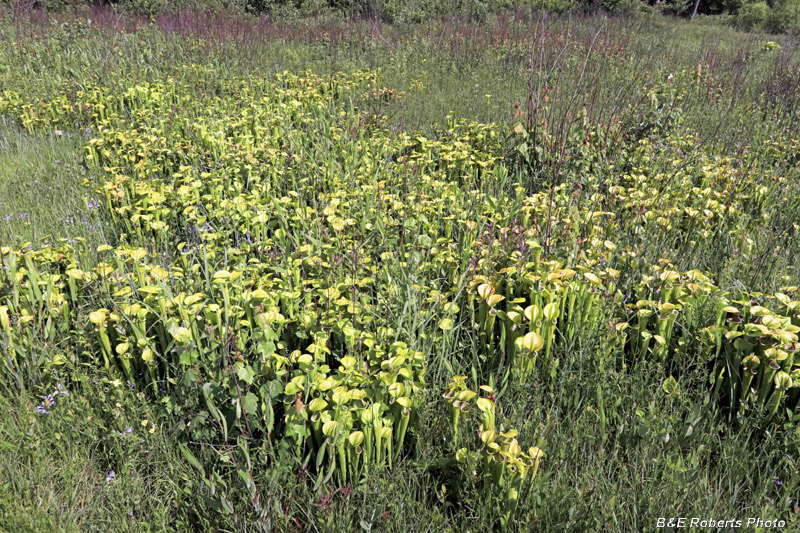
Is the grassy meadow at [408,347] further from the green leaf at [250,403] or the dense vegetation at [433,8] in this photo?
the dense vegetation at [433,8]

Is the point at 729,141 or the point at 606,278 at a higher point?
the point at 729,141

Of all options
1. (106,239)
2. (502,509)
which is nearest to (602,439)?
(502,509)

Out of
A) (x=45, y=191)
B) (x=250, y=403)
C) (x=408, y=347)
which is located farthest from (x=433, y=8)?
(x=250, y=403)

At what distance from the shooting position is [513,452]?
151 centimetres

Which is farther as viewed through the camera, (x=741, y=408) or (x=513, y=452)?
(x=741, y=408)

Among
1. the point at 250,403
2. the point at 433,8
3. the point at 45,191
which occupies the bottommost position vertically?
the point at 250,403

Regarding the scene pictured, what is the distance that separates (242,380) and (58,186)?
317 cm

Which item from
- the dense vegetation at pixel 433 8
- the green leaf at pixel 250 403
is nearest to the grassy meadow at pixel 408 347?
the green leaf at pixel 250 403

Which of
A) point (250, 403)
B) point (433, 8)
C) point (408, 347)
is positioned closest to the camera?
point (250, 403)

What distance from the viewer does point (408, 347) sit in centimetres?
205

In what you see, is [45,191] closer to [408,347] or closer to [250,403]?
[250,403]

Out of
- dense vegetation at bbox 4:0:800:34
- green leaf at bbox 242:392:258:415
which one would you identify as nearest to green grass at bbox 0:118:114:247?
green leaf at bbox 242:392:258:415

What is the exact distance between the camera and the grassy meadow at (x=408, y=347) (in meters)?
1.63

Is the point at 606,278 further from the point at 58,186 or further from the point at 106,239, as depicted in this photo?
the point at 58,186
